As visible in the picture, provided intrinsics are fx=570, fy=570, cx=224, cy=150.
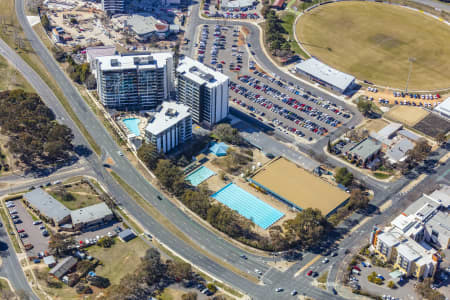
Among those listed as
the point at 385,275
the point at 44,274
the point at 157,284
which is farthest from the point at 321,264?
the point at 44,274

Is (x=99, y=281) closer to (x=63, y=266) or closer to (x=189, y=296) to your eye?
(x=63, y=266)

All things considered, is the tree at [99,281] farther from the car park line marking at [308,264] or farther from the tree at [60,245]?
the car park line marking at [308,264]

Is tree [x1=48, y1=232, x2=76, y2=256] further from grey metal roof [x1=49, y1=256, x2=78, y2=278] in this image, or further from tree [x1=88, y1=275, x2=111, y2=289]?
tree [x1=88, y1=275, x2=111, y2=289]

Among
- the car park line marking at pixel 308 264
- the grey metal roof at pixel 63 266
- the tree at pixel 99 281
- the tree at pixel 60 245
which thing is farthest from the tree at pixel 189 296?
the tree at pixel 60 245

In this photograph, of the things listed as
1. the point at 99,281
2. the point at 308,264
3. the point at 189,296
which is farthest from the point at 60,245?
the point at 308,264

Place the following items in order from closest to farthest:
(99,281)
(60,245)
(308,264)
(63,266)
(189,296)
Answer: (189,296), (99,281), (63,266), (60,245), (308,264)

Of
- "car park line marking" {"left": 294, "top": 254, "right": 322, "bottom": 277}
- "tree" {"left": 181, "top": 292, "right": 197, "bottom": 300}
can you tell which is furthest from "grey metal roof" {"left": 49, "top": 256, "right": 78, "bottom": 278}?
"car park line marking" {"left": 294, "top": 254, "right": 322, "bottom": 277}
